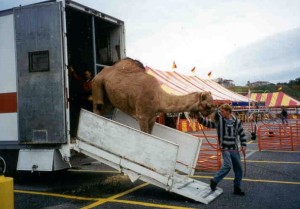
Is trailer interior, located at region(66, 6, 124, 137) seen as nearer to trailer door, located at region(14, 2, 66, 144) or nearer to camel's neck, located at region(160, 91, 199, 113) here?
trailer door, located at region(14, 2, 66, 144)

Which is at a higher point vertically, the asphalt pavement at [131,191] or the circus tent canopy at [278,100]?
the circus tent canopy at [278,100]

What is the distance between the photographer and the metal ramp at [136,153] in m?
6.51

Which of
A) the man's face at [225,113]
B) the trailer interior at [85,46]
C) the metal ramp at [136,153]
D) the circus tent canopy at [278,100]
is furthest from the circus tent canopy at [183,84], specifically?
the circus tent canopy at [278,100]

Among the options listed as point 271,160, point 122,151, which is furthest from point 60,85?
point 271,160

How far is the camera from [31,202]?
273 inches

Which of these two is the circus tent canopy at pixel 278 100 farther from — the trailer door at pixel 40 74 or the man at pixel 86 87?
the trailer door at pixel 40 74

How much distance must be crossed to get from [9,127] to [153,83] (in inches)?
135

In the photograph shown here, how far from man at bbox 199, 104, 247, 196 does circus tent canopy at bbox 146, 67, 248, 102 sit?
30.3ft

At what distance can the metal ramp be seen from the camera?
6512 millimetres


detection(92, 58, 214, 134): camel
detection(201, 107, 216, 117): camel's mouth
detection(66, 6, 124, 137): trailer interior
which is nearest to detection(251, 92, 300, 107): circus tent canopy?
detection(66, 6, 124, 137): trailer interior

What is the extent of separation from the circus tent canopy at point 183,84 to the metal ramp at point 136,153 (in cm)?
938

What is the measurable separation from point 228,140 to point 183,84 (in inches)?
524

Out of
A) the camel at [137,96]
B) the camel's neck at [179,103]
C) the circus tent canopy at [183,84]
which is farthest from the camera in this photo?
the circus tent canopy at [183,84]

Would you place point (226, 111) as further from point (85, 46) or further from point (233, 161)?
point (85, 46)
